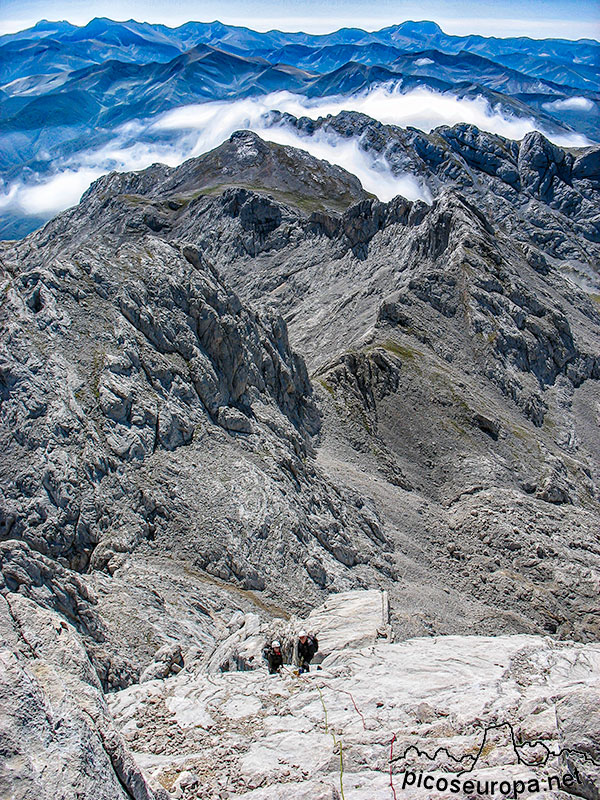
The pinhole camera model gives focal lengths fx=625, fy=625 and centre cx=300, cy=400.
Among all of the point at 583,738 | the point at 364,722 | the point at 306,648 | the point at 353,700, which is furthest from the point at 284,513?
the point at 583,738

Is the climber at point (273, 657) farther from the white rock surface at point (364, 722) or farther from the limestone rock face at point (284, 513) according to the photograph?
the white rock surface at point (364, 722)


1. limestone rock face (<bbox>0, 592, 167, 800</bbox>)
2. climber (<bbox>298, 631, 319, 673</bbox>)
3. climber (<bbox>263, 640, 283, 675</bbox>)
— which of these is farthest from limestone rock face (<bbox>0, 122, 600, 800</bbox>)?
climber (<bbox>298, 631, 319, 673</bbox>)

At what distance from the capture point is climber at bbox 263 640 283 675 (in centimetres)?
2256

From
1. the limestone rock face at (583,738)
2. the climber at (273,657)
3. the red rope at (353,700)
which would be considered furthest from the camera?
the climber at (273,657)

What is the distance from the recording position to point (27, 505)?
101 feet

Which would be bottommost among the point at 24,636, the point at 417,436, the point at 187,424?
the point at 417,436

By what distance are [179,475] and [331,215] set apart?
10209 cm

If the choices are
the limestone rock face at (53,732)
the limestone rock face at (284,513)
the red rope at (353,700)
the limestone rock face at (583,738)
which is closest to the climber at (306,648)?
the limestone rock face at (284,513)

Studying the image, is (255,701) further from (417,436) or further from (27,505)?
(417,436)

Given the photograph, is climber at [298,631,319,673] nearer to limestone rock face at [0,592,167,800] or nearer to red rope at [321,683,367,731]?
red rope at [321,683,367,731]

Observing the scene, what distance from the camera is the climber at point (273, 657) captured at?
22562mm

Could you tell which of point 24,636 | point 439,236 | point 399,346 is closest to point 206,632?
point 24,636

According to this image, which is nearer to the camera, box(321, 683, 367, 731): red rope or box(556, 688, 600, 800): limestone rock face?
box(556, 688, 600, 800): limestone rock face

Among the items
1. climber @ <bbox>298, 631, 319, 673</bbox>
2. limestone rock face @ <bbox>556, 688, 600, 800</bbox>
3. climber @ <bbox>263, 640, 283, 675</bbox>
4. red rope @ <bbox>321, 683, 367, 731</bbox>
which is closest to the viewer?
limestone rock face @ <bbox>556, 688, 600, 800</bbox>
